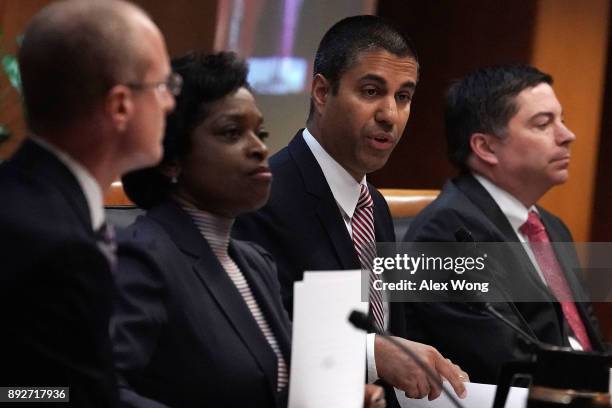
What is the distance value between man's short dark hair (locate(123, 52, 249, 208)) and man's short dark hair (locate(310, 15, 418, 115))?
693mm

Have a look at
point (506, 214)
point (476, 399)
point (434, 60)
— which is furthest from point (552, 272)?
point (434, 60)

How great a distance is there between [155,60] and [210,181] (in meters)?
0.47

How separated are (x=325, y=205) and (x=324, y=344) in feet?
2.54

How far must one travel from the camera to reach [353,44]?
2.56 metres

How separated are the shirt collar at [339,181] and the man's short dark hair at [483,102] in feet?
2.49

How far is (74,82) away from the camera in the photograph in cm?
132

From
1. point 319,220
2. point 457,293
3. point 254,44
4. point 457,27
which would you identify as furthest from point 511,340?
point 457,27

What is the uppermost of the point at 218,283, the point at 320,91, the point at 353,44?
the point at 353,44

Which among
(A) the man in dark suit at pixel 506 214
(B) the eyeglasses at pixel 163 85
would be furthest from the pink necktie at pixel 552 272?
(B) the eyeglasses at pixel 163 85

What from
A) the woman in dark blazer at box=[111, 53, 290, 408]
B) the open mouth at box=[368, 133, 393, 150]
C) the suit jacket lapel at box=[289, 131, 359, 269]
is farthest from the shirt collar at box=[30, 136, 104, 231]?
the open mouth at box=[368, 133, 393, 150]

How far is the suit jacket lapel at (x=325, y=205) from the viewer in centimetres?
237

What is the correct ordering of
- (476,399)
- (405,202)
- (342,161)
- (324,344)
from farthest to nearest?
(405,202) < (342,161) < (476,399) < (324,344)

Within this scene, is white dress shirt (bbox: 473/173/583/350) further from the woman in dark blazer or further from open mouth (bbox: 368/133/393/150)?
the woman in dark blazer

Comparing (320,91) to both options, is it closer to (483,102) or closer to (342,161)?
(342,161)
